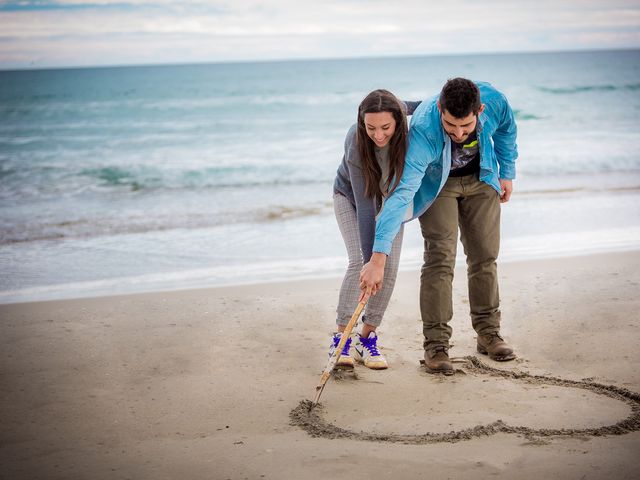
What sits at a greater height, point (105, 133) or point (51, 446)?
point (105, 133)

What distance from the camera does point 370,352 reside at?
3.97 m

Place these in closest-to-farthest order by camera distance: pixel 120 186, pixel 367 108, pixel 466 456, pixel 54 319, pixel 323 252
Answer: pixel 466 456, pixel 367 108, pixel 54 319, pixel 323 252, pixel 120 186

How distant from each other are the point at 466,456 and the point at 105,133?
23083 millimetres

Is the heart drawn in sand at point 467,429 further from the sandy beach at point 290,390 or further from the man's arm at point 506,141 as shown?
the man's arm at point 506,141

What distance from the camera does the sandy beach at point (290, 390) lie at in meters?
2.85

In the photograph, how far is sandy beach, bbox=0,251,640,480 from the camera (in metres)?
2.85

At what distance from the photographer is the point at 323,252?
6953mm

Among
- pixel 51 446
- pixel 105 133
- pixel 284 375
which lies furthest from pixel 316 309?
A: pixel 105 133

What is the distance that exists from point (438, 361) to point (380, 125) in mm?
1353

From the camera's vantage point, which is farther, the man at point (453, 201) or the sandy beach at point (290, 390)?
the man at point (453, 201)

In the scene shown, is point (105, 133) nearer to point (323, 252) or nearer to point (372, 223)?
point (323, 252)

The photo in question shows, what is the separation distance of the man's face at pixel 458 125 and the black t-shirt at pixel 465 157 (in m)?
0.27

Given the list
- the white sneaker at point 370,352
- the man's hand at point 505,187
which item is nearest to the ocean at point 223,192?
the white sneaker at point 370,352

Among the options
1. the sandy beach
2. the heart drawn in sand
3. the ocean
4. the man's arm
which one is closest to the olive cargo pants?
the man's arm
